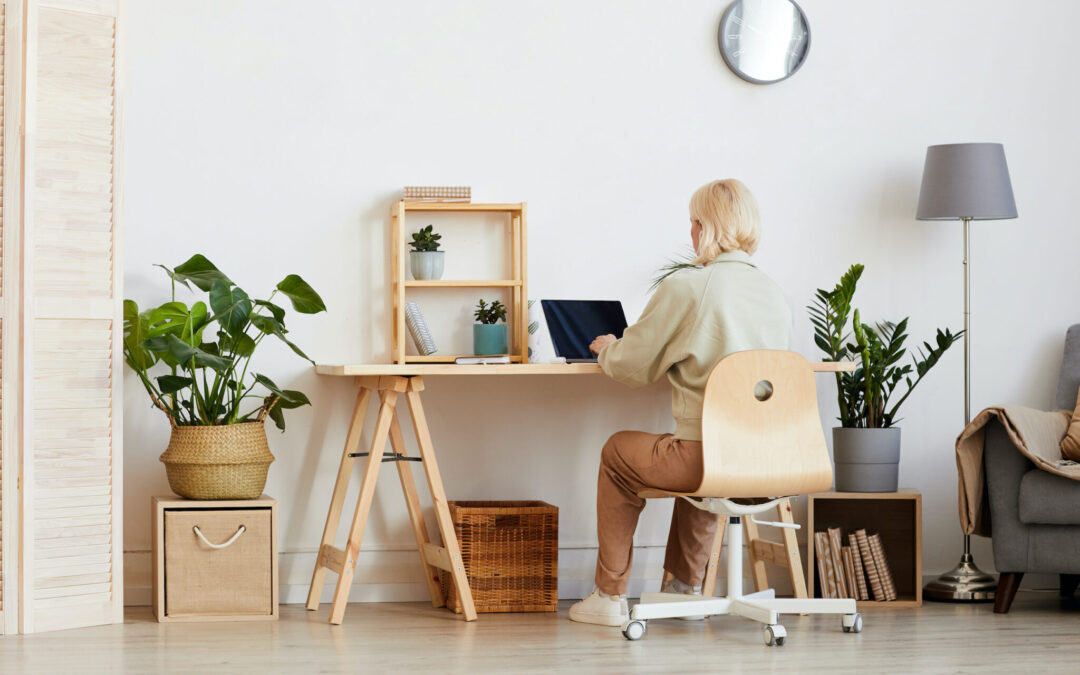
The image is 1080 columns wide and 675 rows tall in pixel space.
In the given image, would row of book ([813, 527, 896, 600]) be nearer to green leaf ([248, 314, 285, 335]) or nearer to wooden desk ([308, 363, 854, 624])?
wooden desk ([308, 363, 854, 624])

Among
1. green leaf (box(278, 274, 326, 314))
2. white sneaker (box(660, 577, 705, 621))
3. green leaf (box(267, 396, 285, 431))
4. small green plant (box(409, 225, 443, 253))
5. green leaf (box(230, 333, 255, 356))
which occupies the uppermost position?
small green plant (box(409, 225, 443, 253))

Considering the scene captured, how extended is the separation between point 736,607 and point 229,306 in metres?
1.57

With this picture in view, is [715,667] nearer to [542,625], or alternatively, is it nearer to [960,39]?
[542,625]

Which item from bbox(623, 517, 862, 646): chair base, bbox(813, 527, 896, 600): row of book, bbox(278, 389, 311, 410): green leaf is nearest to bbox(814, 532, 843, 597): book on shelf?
bbox(813, 527, 896, 600): row of book

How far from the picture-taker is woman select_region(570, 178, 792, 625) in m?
3.07

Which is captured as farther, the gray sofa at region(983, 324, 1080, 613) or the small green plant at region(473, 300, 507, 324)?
the small green plant at region(473, 300, 507, 324)

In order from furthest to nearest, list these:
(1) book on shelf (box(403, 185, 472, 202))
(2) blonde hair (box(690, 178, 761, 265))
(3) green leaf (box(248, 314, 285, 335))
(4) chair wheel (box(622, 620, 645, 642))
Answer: (1) book on shelf (box(403, 185, 472, 202))
(3) green leaf (box(248, 314, 285, 335))
(2) blonde hair (box(690, 178, 761, 265))
(4) chair wheel (box(622, 620, 645, 642))

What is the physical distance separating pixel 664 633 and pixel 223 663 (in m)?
1.16

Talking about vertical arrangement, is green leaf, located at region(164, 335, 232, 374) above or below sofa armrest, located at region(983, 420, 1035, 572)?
above

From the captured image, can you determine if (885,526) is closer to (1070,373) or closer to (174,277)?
(1070,373)

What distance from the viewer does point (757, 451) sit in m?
2.99

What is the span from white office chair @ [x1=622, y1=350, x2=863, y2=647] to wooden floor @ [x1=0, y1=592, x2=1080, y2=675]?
3.8 inches

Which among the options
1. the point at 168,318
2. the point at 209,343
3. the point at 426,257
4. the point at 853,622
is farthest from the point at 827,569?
the point at 168,318

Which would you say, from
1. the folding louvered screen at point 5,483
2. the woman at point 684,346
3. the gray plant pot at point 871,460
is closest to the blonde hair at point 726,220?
the woman at point 684,346
